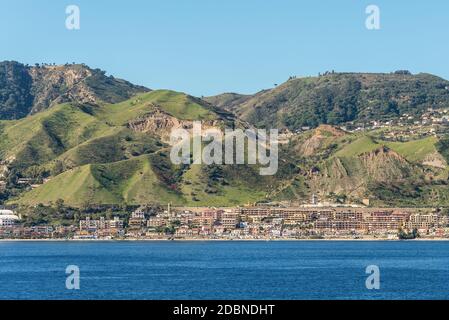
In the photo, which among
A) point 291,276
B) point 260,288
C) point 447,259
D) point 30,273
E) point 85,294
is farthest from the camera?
point 447,259

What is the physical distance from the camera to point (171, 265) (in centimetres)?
12388

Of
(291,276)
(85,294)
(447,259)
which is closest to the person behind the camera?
(85,294)

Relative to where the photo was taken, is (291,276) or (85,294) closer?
(85,294)
